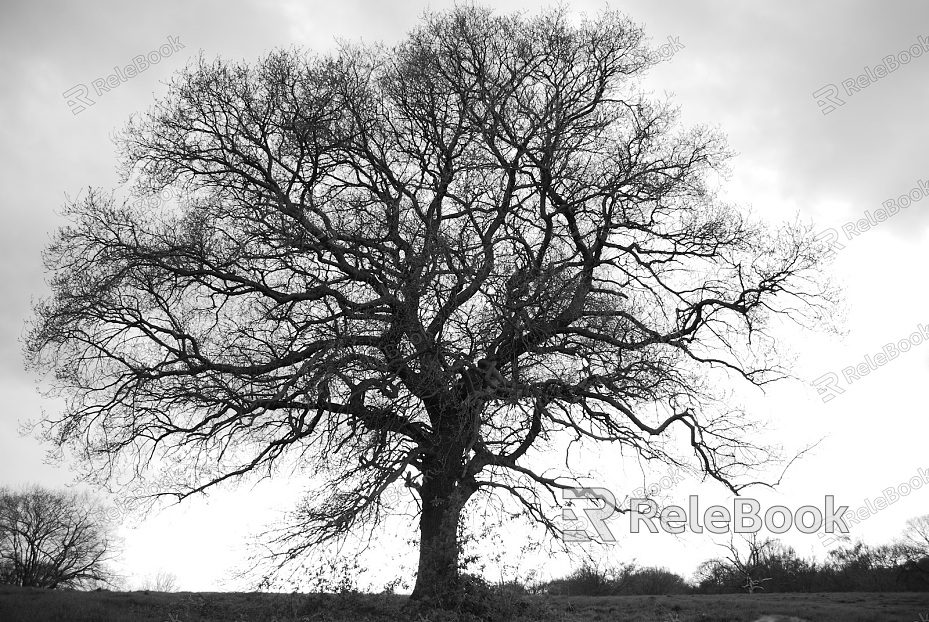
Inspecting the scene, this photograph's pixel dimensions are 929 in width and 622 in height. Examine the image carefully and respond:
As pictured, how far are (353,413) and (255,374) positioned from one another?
176cm

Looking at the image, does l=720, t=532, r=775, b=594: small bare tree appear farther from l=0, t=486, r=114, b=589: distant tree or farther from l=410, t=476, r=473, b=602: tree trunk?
l=0, t=486, r=114, b=589: distant tree

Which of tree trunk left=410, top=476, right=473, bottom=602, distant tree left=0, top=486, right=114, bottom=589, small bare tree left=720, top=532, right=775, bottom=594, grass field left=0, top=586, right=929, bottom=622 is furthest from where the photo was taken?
distant tree left=0, top=486, right=114, bottom=589

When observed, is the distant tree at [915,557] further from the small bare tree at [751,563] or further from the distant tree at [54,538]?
the distant tree at [54,538]

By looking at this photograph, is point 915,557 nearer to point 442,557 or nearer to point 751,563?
point 751,563

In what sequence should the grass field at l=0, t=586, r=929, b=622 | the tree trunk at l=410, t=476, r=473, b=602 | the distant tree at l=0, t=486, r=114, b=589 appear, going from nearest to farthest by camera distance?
the grass field at l=0, t=586, r=929, b=622 < the tree trunk at l=410, t=476, r=473, b=602 < the distant tree at l=0, t=486, r=114, b=589

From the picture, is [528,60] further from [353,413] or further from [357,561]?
[357,561]

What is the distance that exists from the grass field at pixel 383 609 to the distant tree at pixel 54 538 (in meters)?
29.3

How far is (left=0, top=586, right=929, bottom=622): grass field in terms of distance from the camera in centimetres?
1048

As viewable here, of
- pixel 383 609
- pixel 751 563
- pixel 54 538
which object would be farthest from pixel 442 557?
pixel 54 538

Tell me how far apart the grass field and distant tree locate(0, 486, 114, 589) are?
2931 cm

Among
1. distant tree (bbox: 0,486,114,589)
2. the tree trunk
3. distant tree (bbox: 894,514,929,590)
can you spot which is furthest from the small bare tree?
distant tree (bbox: 0,486,114,589)

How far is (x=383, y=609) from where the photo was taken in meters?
11.2

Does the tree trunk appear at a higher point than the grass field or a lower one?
higher

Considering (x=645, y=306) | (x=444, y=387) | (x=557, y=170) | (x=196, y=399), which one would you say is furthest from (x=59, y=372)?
(x=645, y=306)
